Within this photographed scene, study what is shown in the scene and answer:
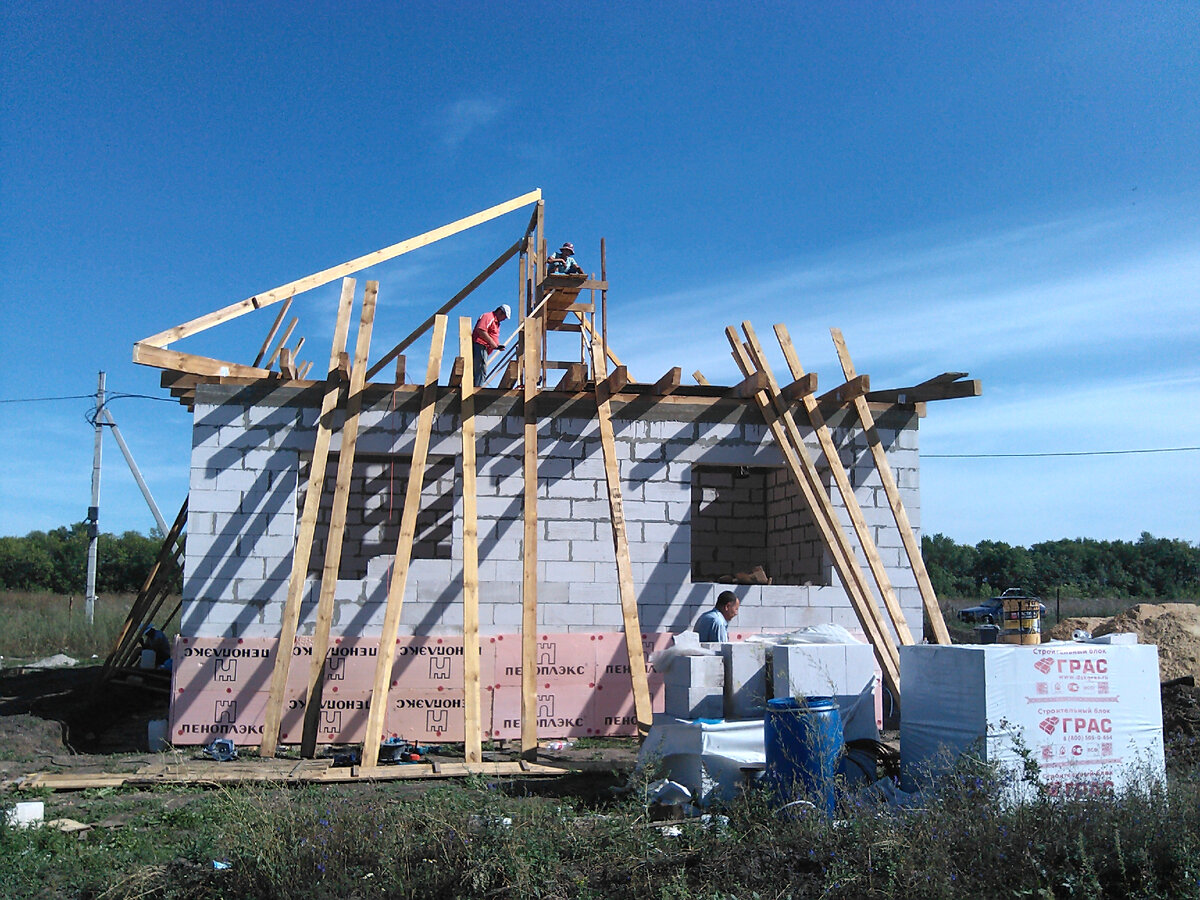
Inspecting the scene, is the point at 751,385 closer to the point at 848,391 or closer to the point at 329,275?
the point at 848,391

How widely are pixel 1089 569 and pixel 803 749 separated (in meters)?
48.6

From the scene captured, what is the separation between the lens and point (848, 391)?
10906 millimetres

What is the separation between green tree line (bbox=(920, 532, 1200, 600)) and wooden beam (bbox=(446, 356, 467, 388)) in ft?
125

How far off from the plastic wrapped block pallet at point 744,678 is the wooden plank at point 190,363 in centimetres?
586

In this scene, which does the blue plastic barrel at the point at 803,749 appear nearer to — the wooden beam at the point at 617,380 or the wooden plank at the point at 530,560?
the wooden plank at the point at 530,560

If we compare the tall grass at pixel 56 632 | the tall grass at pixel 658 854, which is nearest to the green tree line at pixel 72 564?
the tall grass at pixel 56 632

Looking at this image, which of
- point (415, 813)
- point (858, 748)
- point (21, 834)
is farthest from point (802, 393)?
point (21, 834)

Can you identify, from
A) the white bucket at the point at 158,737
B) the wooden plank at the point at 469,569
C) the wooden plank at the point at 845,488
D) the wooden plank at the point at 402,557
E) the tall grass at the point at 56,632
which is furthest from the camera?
the tall grass at the point at 56,632

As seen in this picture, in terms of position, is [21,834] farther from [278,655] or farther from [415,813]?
[278,655]

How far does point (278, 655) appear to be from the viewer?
9.26 meters

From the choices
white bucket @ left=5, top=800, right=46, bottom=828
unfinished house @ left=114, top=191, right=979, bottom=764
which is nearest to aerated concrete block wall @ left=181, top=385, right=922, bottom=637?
unfinished house @ left=114, top=191, right=979, bottom=764

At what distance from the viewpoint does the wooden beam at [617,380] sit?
33.3ft

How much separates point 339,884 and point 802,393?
7.29 m

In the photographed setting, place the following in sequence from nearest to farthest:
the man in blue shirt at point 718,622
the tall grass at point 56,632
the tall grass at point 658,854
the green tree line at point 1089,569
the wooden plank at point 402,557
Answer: the tall grass at point 658,854, the man in blue shirt at point 718,622, the wooden plank at point 402,557, the tall grass at point 56,632, the green tree line at point 1089,569
